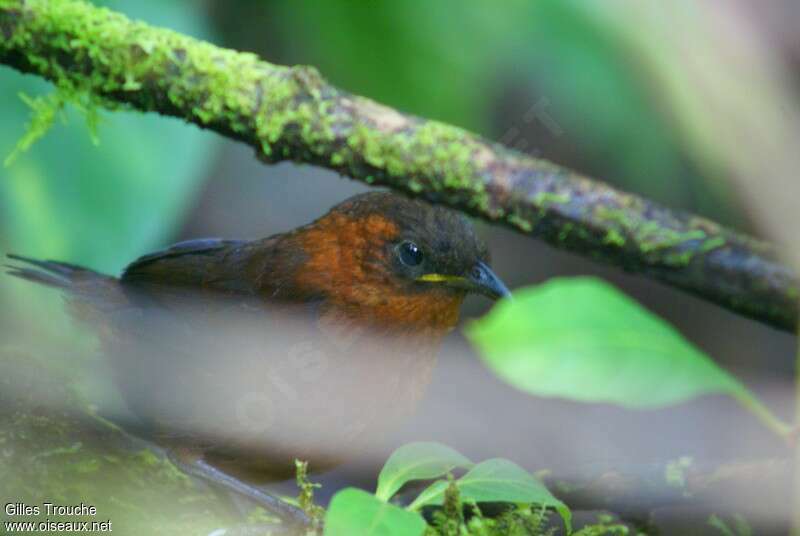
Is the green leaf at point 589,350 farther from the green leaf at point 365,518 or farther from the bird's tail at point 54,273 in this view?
the bird's tail at point 54,273

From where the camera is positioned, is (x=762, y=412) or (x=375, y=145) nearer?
(x=762, y=412)

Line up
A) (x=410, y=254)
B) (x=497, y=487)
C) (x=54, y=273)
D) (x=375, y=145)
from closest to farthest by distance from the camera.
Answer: (x=497, y=487)
(x=375, y=145)
(x=410, y=254)
(x=54, y=273)

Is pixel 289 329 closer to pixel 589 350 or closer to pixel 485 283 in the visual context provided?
pixel 485 283

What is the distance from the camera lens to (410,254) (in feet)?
6.81

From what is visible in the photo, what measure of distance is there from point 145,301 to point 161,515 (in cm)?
74

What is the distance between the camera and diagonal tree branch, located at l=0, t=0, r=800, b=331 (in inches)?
73.7

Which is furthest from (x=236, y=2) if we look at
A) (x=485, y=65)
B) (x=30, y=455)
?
(x=30, y=455)

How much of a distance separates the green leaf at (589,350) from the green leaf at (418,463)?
51 cm

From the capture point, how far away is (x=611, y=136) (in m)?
2.79

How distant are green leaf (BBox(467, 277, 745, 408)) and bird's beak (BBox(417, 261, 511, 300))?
100 cm

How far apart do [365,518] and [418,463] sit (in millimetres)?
289

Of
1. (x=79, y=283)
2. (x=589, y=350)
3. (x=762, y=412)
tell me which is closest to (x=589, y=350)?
(x=589, y=350)

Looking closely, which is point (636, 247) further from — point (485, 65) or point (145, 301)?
point (145, 301)

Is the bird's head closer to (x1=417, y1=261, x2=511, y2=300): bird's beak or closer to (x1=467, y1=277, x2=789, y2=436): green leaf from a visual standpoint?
(x1=417, y1=261, x2=511, y2=300): bird's beak
